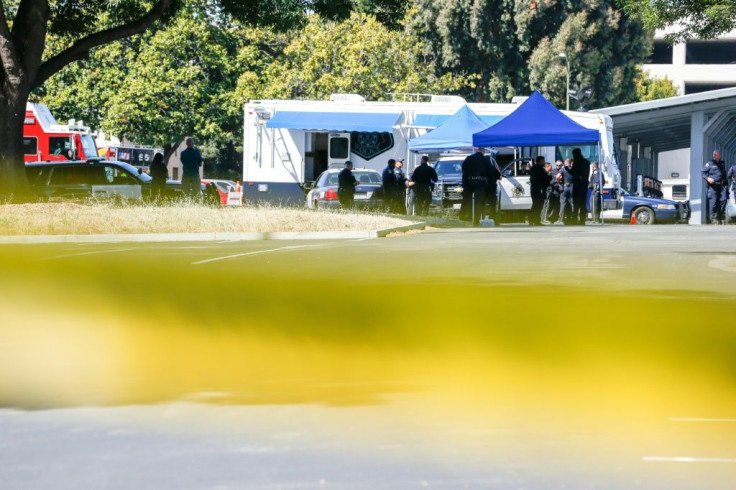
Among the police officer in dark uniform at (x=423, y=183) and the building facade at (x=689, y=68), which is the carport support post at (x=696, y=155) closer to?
the police officer in dark uniform at (x=423, y=183)

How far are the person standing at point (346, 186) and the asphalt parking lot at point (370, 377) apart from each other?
15501mm

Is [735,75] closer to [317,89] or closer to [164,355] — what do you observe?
[317,89]

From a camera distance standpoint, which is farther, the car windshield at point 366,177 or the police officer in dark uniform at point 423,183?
the car windshield at point 366,177

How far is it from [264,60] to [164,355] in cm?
5562

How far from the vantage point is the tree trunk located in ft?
97.6

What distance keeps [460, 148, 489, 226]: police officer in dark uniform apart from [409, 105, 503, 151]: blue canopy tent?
2.51m

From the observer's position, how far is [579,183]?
32719 mm

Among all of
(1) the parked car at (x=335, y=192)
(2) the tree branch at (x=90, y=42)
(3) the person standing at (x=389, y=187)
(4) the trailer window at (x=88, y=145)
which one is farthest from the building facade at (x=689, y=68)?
(2) the tree branch at (x=90, y=42)

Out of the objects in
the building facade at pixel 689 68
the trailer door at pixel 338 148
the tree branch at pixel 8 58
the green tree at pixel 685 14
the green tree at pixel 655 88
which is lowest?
the trailer door at pixel 338 148

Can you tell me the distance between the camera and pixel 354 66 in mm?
58844

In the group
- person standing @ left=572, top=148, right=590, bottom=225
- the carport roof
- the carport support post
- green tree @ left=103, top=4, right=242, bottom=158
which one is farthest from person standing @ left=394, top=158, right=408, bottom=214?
green tree @ left=103, top=4, right=242, bottom=158

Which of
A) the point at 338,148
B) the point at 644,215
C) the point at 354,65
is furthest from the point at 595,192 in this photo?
the point at 354,65

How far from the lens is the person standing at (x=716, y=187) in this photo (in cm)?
3316

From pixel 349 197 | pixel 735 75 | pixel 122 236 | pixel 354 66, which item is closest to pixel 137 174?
pixel 349 197
